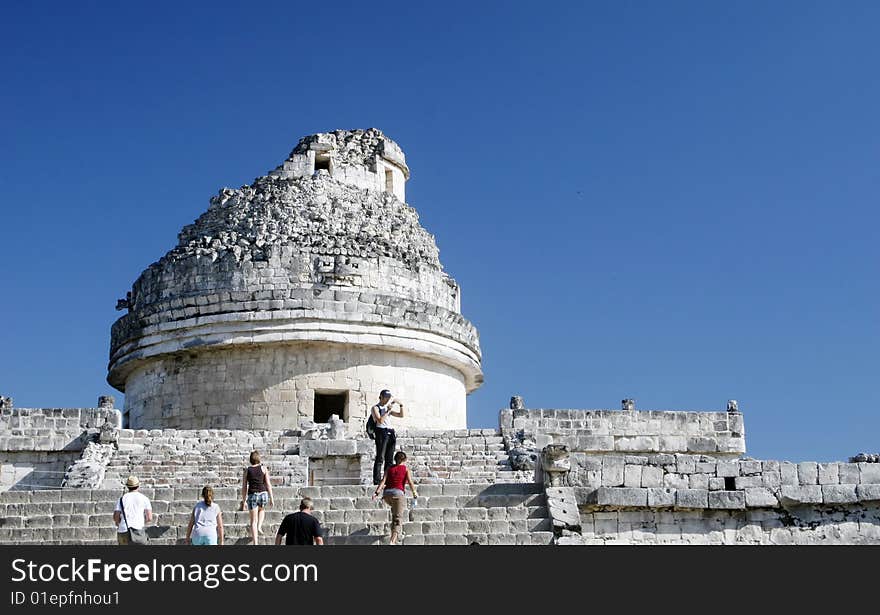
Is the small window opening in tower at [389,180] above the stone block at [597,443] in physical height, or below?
above

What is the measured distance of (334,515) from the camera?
1459 centimetres

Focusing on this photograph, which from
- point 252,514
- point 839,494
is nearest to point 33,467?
point 252,514

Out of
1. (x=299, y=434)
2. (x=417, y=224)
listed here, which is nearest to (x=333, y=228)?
(x=417, y=224)

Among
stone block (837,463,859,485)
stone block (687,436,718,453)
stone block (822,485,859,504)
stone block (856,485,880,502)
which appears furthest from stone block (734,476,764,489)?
stone block (687,436,718,453)

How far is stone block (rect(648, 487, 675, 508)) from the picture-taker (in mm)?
15367

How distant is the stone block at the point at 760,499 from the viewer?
51.3 ft

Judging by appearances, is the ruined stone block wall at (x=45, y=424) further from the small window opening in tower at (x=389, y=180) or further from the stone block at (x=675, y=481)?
the stone block at (x=675, y=481)

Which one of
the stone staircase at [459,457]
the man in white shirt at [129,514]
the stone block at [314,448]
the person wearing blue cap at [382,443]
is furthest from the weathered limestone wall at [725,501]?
the man in white shirt at [129,514]

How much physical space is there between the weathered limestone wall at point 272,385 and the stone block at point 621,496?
26.4ft

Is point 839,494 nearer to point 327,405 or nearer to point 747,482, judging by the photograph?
point 747,482
